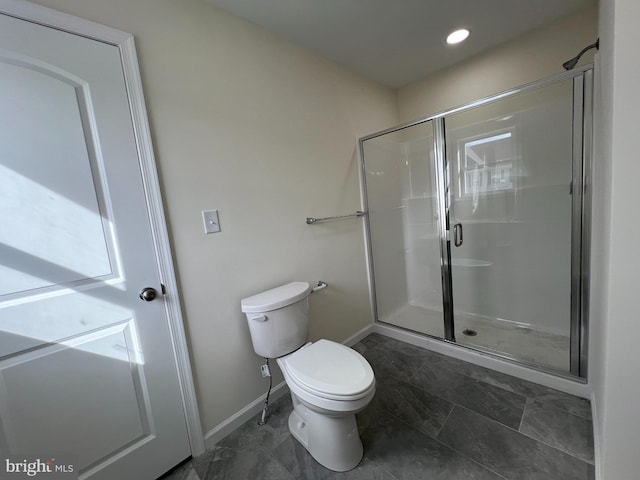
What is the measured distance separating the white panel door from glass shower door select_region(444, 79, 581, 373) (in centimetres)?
204

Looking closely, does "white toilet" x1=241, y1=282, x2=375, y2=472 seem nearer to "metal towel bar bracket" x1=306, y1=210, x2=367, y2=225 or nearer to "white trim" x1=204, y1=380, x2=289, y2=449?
"white trim" x1=204, y1=380, x2=289, y2=449

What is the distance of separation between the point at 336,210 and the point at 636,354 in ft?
5.33

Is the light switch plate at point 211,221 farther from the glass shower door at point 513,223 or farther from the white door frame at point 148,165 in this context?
the glass shower door at point 513,223

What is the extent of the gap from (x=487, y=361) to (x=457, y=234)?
988 millimetres

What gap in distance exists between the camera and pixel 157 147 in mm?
1187

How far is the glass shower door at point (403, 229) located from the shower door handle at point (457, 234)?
147 mm

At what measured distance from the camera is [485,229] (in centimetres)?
228

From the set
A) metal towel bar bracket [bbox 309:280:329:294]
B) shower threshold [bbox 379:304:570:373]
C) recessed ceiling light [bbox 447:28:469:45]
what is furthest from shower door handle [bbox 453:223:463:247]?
recessed ceiling light [bbox 447:28:469:45]

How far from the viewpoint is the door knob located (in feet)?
3.75

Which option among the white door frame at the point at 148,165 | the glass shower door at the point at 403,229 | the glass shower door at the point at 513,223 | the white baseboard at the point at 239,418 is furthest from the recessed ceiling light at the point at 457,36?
the white baseboard at the point at 239,418

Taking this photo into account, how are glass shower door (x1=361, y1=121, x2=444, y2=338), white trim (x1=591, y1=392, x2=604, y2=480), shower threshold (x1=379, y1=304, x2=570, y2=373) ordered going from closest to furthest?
white trim (x1=591, y1=392, x2=604, y2=480) → shower threshold (x1=379, y1=304, x2=570, y2=373) → glass shower door (x1=361, y1=121, x2=444, y2=338)

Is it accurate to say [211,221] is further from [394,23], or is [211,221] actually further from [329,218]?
[394,23]

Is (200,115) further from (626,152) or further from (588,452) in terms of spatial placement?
(588,452)

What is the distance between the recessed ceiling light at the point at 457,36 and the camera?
1.77m
